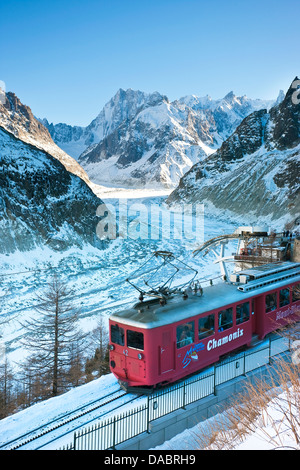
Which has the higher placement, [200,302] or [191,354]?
[200,302]

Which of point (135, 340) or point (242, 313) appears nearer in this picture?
point (135, 340)

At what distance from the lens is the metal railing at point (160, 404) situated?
9461mm

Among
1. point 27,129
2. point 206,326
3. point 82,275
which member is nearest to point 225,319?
point 206,326

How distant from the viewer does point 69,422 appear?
11.3m

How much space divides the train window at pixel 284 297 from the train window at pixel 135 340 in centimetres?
841

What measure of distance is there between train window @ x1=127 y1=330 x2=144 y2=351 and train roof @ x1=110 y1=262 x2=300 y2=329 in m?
0.27

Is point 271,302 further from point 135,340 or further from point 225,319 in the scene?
point 135,340

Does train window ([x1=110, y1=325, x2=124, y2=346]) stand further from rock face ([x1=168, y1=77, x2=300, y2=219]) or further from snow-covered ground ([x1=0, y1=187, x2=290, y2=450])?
rock face ([x1=168, y1=77, x2=300, y2=219])

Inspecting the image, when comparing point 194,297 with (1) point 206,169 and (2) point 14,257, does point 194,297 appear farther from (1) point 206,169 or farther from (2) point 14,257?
(1) point 206,169

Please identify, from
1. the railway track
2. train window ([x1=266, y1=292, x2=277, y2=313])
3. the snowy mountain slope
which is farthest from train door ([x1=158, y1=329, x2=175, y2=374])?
the snowy mountain slope

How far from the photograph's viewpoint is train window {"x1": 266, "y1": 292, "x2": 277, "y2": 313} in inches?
631

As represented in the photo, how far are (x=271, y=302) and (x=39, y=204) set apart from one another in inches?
2147

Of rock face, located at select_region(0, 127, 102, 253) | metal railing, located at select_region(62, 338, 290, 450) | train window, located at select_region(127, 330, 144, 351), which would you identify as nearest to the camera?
metal railing, located at select_region(62, 338, 290, 450)

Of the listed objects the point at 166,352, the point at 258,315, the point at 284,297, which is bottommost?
the point at 258,315
